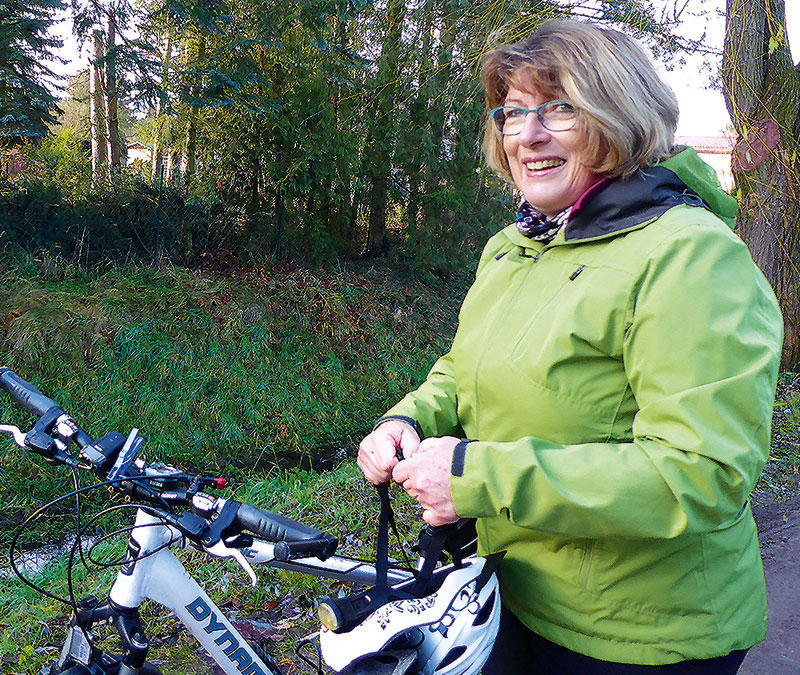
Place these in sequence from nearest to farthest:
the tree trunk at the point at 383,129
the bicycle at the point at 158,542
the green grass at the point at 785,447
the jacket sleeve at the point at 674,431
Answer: the jacket sleeve at the point at 674,431
the bicycle at the point at 158,542
the green grass at the point at 785,447
the tree trunk at the point at 383,129

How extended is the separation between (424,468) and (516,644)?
0.61 meters

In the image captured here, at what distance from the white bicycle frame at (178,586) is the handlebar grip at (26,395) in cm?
34

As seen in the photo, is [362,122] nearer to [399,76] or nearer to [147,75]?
[399,76]

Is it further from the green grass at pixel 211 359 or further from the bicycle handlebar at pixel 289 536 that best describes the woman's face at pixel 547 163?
the green grass at pixel 211 359

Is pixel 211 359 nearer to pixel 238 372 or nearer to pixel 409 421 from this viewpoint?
pixel 238 372

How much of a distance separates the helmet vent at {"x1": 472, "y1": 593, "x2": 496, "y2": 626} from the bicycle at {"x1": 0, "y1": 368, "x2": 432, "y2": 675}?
0.14 m

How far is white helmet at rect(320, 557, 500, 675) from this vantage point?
52.8 inches

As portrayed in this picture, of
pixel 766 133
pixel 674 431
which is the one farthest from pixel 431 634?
pixel 766 133

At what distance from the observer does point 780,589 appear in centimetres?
356

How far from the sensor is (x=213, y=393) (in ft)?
27.0

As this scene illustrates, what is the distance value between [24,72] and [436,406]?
372 inches

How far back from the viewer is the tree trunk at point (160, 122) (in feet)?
27.6

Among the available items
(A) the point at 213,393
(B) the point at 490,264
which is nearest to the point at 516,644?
(B) the point at 490,264

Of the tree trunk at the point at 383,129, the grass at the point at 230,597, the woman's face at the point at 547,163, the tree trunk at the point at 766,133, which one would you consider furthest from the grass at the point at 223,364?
the tree trunk at the point at 766,133
